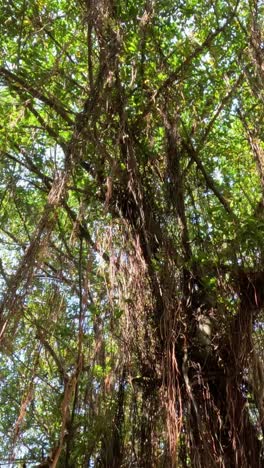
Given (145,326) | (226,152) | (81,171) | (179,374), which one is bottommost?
(179,374)

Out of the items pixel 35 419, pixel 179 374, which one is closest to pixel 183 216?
pixel 179 374

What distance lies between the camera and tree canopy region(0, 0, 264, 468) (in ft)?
7.27

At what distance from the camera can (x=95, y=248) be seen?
256 cm

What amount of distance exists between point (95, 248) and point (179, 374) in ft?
2.37

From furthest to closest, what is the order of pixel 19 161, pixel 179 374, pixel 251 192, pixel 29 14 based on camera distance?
1. pixel 251 192
2. pixel 19 161
3. pixel 29 14
4. pixel 179 374

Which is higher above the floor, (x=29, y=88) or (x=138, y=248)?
(x=29, y=88)

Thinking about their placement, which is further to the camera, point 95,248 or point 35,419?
point 35,419

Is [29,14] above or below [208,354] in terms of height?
above

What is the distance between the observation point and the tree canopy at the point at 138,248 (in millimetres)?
2217

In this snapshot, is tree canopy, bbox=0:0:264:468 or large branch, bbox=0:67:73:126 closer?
tree canopy, bbox=0:0:264:468

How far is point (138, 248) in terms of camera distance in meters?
2.57

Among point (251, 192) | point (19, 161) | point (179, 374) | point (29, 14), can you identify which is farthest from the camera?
point (251, 192)

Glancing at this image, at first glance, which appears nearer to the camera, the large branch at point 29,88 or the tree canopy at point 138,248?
the tree canopy at point 138,248

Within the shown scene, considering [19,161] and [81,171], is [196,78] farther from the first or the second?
[19,161]
